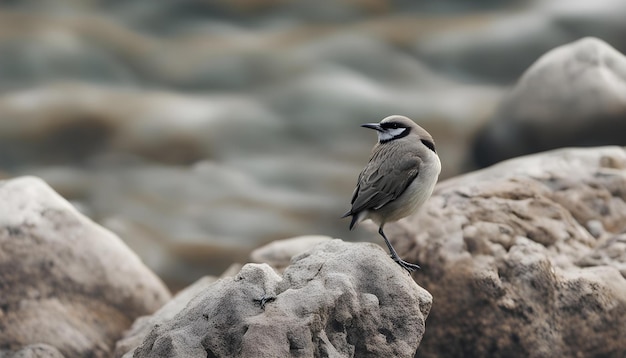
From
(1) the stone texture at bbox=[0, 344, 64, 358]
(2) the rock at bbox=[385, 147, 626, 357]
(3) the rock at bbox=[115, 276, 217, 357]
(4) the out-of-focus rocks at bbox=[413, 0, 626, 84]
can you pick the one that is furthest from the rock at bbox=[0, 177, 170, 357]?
(4) the out-of-focus rocks at bbox=[413, 0, 626, 84]

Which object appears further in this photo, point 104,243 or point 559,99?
point 559,99

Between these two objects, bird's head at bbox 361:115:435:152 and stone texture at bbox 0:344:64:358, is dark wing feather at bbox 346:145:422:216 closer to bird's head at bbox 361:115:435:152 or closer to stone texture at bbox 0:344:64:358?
bird's head at bbox 361:115:435:152

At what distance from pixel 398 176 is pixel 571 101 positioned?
607 cm

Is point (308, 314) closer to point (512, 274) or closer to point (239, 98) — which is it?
point (512, 274)

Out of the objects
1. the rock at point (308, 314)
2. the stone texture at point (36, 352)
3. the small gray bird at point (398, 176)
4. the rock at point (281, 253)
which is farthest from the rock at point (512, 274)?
the stone texture at point (36, 352)

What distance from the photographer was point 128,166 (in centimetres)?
1304

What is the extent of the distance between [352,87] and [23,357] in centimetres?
788

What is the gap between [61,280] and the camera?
7.89 meters

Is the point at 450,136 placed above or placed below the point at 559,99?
below

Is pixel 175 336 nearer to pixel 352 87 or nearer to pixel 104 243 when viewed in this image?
pixel 104 243

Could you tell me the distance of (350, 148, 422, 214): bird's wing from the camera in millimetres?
5785

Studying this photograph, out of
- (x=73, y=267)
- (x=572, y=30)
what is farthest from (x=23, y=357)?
(x=572, y=30)

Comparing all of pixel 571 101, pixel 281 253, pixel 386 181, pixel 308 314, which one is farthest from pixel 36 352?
pixel 571 101

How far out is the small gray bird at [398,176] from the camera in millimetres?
5793
